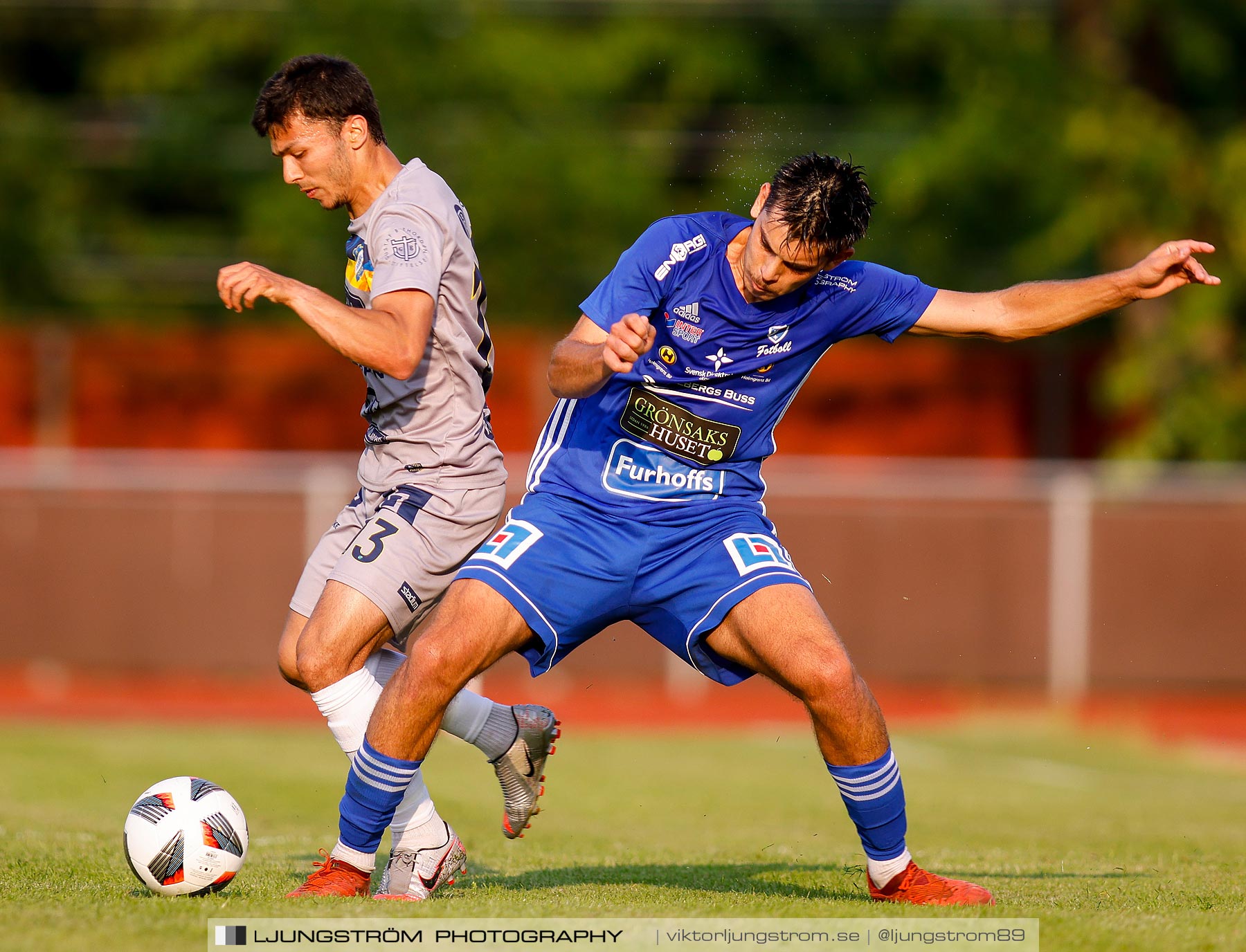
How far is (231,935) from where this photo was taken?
4.18m

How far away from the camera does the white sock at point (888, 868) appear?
4.97m

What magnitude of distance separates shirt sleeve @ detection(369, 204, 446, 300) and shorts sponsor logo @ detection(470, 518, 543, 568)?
78 centimetres

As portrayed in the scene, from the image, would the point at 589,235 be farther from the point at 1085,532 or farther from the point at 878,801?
the point at 878,801

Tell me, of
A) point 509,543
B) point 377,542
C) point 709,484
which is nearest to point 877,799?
point 709,484

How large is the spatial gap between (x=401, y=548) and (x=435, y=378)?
0.58 metres

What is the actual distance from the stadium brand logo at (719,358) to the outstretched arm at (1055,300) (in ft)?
2.31

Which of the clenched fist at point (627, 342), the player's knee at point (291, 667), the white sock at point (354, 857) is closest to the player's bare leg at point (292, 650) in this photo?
the player's knee at point (291, 667)

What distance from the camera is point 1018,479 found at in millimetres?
16734

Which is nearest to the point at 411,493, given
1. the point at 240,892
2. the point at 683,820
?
the point at 240,892

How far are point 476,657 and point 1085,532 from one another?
41.4 ft

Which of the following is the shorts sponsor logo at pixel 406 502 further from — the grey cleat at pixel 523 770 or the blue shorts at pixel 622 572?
the grey cleat at pixel 523 770

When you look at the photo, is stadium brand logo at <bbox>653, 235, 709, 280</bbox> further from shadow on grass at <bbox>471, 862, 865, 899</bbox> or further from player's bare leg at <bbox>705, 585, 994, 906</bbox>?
shadow on grass at <bbox>471, 862, 865, 899</bbox>

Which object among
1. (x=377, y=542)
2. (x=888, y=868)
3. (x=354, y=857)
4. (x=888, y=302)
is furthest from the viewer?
(x=888, y=302)

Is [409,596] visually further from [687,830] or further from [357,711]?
[687,830]
